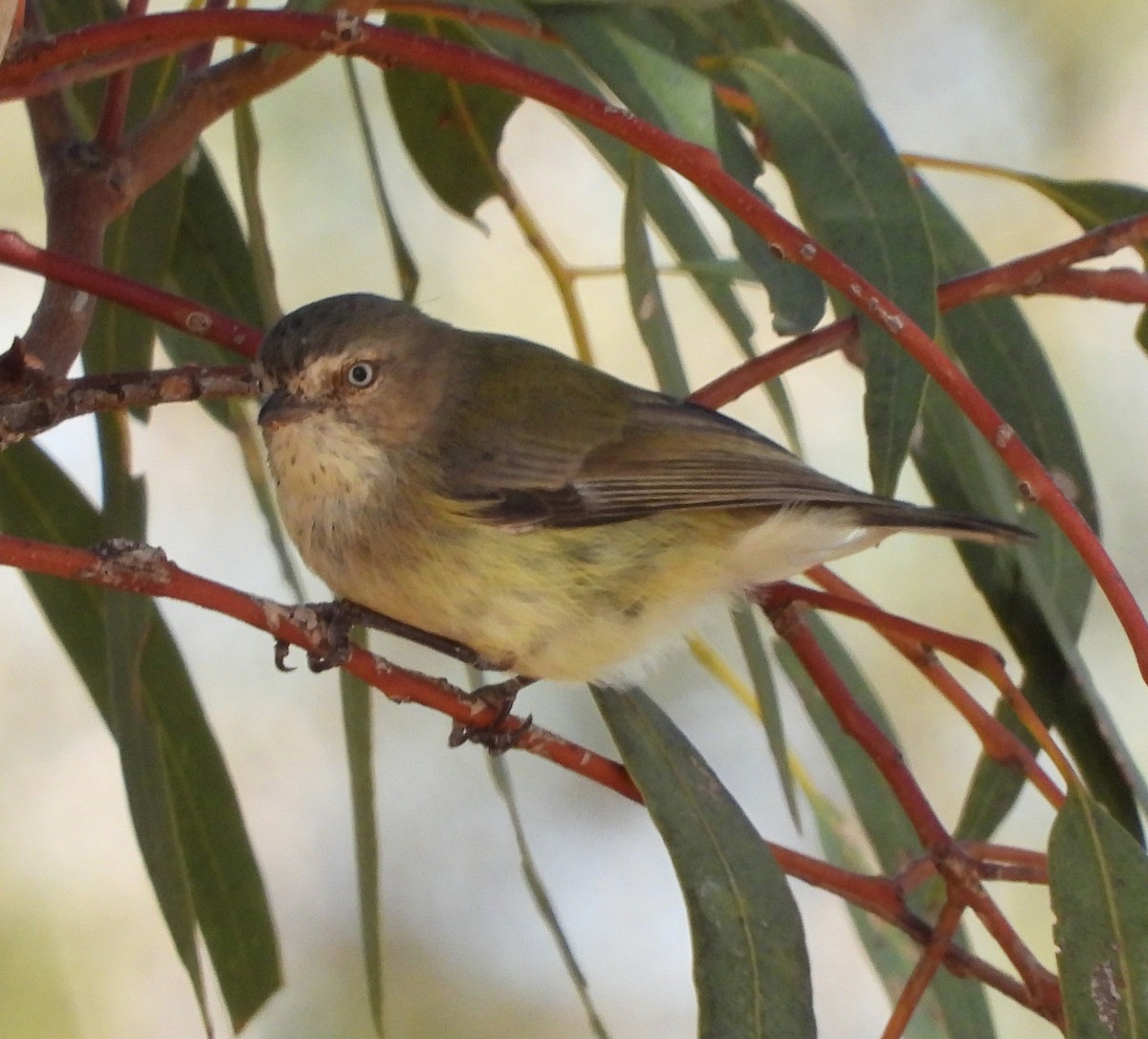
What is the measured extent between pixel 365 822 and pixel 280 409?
57cm

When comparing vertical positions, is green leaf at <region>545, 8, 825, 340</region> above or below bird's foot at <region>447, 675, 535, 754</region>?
above

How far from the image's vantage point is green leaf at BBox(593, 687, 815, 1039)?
163 centimetres

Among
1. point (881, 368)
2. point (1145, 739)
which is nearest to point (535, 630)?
point (881, 368)

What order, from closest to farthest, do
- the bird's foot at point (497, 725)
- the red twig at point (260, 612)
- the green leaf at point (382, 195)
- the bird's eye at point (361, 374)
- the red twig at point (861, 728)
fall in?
1. the red twig at point (260, 612)
2. the red twig at point (861, 728)
3. the bird's foot at point (497, 725)
4. the green leaf at point (382, 195)
5. the bird's eye at point (361, 374)

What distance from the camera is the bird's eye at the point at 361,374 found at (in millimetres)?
2434

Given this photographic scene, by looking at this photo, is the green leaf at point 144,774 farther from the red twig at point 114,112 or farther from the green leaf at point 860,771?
the green leaf at point 860,771

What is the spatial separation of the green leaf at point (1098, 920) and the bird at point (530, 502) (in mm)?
447

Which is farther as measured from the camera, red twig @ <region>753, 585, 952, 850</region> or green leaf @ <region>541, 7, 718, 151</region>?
green leaf @ <region>541, 7, 718, 151</region>

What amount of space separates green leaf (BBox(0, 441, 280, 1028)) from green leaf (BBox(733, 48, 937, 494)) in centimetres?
97

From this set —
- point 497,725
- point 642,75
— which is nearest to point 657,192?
point 642,75

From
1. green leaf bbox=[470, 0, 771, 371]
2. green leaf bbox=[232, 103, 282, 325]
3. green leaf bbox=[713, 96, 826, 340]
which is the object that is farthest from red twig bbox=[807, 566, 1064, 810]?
green leaf bbox=[232, 103, 282, 325]

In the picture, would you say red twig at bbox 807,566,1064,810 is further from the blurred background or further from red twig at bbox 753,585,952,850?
the blurred background

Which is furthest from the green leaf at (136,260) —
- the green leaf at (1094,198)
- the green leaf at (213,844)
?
the green leaf at (1094,198)

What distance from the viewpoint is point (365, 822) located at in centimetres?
218
